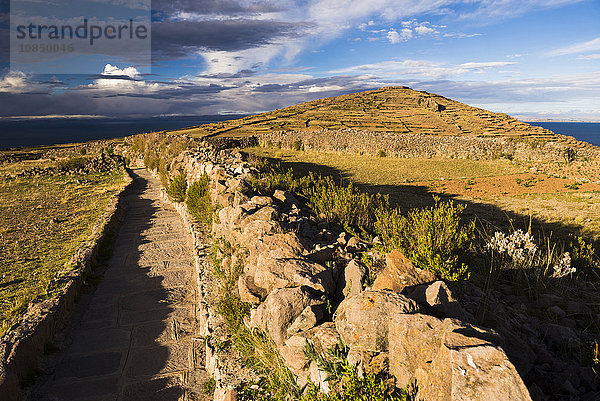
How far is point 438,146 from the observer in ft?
95.4

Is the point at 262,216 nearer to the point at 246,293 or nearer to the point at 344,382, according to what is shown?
the point at 246,293

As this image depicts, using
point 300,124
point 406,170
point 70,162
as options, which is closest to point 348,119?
point 300,124

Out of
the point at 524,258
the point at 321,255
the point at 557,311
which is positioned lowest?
the point at 557,311

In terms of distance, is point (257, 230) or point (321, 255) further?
point (257, 230)

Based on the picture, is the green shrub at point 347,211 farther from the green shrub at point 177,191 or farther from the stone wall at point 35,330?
the green shrub at point 177,191

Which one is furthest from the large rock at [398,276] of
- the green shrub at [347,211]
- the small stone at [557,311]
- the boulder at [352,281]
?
the green shrub at [347,211]

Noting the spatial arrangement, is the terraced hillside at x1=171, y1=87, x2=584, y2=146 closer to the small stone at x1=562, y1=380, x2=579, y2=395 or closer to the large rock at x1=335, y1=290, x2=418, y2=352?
the large rock at x1=335, y1=290, x2=418, y2=352

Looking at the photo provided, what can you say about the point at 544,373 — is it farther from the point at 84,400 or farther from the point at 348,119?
the point at 348,119

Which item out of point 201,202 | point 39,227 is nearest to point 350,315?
point 201,202

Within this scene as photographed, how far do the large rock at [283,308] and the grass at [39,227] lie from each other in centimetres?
→ 380

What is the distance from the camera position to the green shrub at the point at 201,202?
823 cm

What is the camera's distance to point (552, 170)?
19016 mm

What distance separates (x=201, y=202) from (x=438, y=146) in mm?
25931

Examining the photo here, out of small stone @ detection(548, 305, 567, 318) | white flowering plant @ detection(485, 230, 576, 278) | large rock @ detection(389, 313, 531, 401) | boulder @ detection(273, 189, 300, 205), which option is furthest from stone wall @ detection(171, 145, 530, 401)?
white flowering plant @ detection(485, 230, 576, 278)
